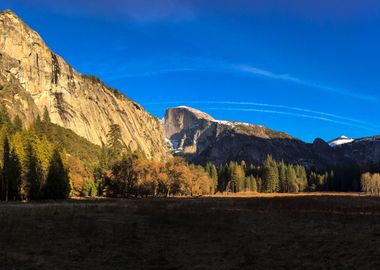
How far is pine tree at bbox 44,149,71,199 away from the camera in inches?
3046

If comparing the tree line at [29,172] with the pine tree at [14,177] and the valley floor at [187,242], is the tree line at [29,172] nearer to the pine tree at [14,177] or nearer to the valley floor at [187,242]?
the pine tree at [14,177]

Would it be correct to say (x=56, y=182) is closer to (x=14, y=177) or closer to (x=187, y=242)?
(x=14, y=177)

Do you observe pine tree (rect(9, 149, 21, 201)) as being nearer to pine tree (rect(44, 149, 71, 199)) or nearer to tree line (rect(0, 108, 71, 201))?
tree line (rect(0, 108, 71, 201))

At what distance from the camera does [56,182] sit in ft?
257

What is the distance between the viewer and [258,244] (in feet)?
70.7

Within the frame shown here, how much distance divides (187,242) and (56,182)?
202 feet

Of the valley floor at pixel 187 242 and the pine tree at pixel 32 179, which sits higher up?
the pine tree at pixel 32 179

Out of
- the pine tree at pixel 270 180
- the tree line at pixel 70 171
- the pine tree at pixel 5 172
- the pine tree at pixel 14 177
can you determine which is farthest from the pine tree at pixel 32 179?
the pine tree at pixel 270 180

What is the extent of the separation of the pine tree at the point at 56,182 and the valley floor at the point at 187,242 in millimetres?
49349

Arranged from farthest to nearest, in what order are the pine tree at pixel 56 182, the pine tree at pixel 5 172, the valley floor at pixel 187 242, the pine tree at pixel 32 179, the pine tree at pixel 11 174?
the pine tree at pixel 56 182 → the pine tree at pixel 32 179 → the pine tree at pixel 11 174 → the pine tree at pixel 5 172 → the valley floor at pixel 187 242

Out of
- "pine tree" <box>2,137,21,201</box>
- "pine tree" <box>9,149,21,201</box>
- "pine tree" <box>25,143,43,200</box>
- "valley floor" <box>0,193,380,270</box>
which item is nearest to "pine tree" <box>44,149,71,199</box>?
"pine tree" <box>25,143,43,200</box>

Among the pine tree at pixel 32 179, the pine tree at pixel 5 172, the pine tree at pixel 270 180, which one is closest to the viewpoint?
the pine tree at pixel 5 172

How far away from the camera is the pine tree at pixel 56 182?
77375 millimetres

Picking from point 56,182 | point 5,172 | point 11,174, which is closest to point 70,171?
point 56,182
